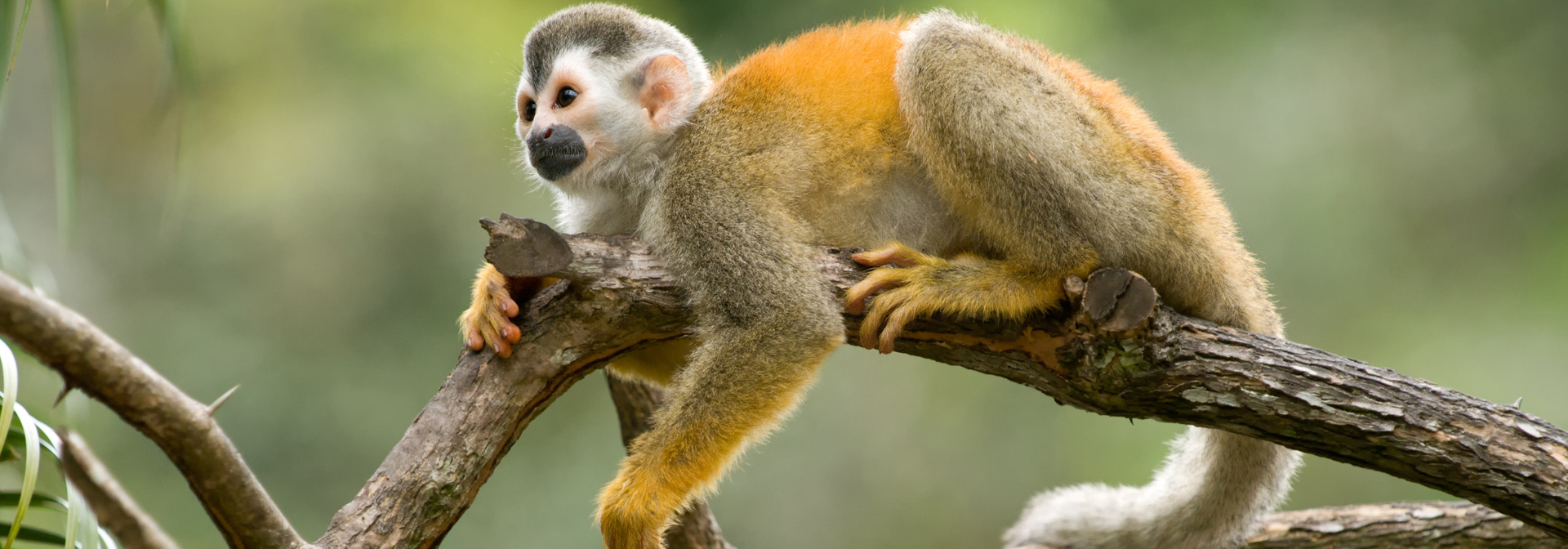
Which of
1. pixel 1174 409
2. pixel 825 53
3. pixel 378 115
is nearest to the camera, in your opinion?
pixel 1174 409

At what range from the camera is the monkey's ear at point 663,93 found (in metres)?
2.97

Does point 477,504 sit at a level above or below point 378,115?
below

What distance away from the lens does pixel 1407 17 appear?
230 inches

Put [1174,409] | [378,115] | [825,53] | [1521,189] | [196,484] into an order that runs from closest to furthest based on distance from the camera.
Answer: [196,484], [1174,409], [825,53], [1521,189], [378,115]

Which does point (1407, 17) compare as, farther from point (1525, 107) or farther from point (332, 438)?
point (332, 438)

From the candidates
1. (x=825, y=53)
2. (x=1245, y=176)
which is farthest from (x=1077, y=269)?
(x=1245, y=176)

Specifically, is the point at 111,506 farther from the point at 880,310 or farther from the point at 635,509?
the point at 880,310

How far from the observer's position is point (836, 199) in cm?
282

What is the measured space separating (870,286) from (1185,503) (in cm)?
142

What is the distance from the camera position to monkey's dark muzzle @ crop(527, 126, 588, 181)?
2855 mm

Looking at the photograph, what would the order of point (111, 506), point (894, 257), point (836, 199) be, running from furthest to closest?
1. point (836, 199)
2. point (894, 257)
3. point (111, 506)

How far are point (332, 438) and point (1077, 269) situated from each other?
15.8 ft

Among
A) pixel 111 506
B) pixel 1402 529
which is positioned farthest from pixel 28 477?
pixel 1402 529

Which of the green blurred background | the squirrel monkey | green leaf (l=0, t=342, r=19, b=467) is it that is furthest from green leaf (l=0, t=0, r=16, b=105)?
the green blurred background
